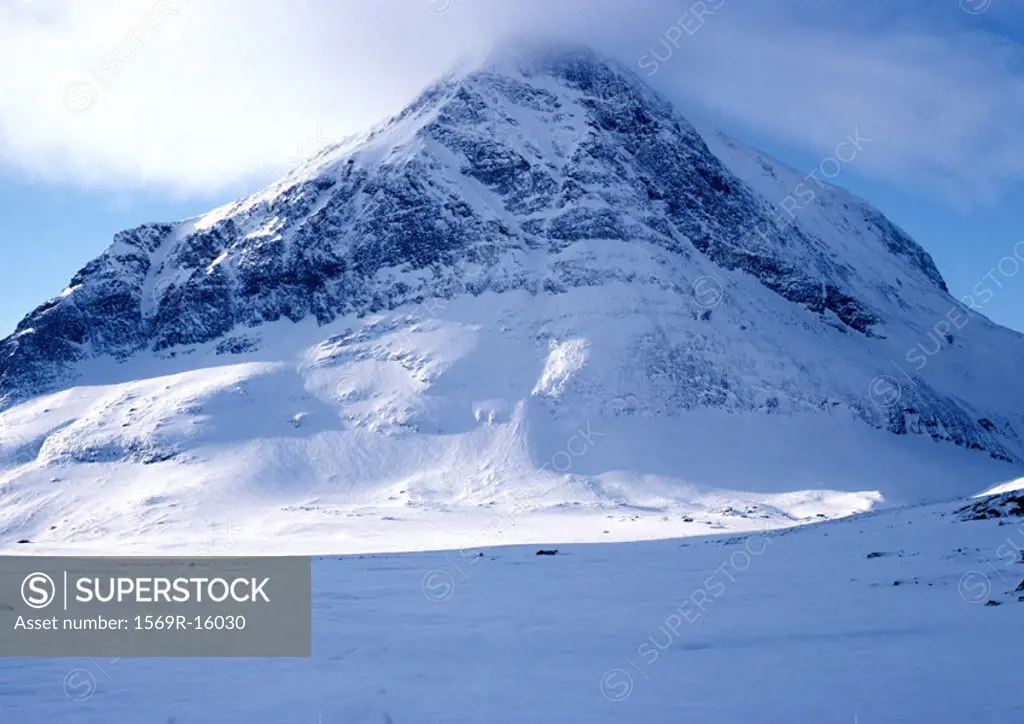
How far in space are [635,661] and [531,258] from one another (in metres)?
104

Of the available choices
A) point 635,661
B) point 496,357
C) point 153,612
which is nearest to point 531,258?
point 496,357

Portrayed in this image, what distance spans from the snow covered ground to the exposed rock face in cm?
7453

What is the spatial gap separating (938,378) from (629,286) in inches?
2540

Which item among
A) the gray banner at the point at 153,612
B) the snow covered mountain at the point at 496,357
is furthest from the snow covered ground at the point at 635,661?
the snow covered mountain at the point at 496,357

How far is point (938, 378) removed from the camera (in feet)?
428

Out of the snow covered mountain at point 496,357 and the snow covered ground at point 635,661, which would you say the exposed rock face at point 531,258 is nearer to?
the snow covered mountain at point 496,357

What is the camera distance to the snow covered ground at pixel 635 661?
10016mm

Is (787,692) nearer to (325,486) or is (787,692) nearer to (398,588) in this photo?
(398,588)

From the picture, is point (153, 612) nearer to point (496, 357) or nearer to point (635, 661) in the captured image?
point (635, 661)

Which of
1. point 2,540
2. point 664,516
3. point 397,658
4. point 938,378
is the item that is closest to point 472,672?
point 397,658

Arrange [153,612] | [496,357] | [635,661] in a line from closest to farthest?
1. [635,661]
2. [153,612]
3. [496,357]

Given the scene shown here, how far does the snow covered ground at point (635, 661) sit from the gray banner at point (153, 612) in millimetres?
817

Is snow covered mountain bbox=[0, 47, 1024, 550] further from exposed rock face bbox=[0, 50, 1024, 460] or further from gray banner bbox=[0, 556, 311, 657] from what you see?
gray banner bbox=[0, 556, 311, 657]

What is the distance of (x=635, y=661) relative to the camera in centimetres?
1256
